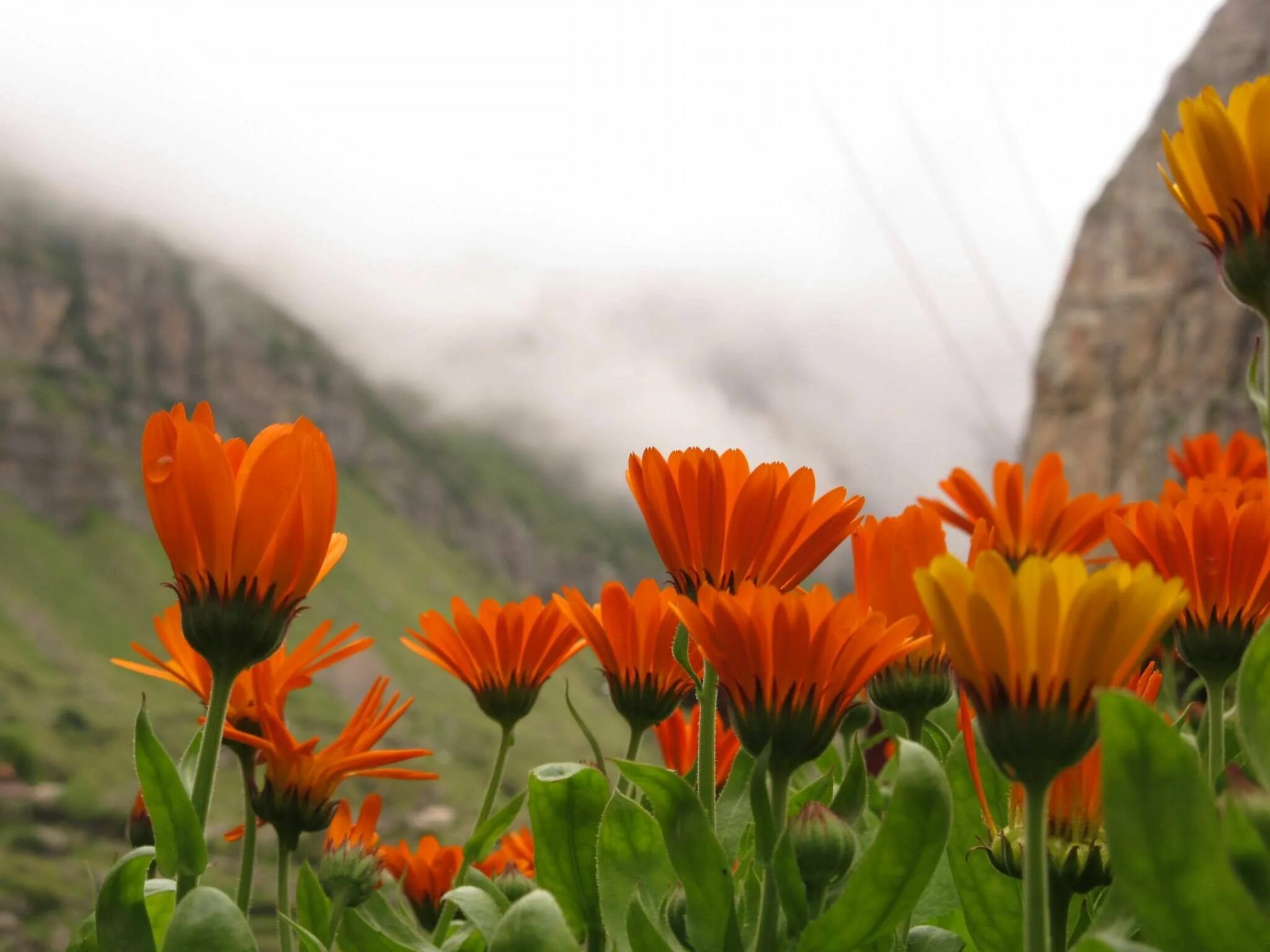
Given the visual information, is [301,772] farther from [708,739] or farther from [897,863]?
[897,863]

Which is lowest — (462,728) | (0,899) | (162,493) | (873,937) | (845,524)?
(462,728)

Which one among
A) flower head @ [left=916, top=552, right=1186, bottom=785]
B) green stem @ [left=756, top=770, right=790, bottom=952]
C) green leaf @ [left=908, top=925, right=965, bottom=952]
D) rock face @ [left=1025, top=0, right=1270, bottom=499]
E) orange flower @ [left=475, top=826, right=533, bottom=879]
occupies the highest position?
flower head @ [left=916, top=552, right=1186, bottom=785]

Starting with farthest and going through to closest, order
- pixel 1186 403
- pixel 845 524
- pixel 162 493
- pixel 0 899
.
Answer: pixel 0 899 → pixel 1186 403 → pixel 845 524 → pixel 162 493

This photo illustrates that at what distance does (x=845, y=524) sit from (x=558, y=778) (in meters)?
0.40

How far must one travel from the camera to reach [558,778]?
1.15 metres

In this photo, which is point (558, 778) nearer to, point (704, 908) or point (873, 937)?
point (704, 908)

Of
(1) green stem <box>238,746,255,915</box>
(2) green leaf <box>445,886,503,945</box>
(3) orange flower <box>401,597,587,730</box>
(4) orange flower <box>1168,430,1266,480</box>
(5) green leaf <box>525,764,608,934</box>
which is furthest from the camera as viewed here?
(4) orange flower <box>1168,430,1266,480</box>

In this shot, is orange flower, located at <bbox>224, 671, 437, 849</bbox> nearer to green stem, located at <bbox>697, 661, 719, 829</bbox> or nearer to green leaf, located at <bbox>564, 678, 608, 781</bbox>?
green leaf, located at <bbox>564, 678, 608, 781</bbox>

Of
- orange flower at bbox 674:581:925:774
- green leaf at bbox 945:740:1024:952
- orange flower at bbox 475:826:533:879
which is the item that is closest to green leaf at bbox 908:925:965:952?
green leaf at bbox 945:740:1024:952

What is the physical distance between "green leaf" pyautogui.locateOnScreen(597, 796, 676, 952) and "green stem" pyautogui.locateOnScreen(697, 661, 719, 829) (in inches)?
2.3

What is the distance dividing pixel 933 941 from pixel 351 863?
756 mm

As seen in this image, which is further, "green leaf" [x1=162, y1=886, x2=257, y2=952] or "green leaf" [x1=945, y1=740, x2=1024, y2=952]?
"green leaf" [x1=945, y1=740, x2=1024, y2=952]

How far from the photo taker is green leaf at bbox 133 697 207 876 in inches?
36.7

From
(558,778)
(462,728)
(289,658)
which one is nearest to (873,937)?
(558,778)
